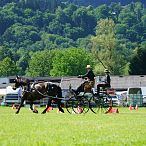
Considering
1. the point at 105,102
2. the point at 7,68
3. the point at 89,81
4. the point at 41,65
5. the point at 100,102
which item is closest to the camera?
the point at 89,81

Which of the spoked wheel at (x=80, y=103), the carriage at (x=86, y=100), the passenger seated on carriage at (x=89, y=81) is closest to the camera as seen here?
the passenger seated on carriage at (x=89, y=81)

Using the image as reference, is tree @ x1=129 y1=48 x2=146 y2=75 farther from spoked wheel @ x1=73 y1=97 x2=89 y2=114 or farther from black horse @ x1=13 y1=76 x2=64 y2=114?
spoked wheel @ x1=73 y1=97 x2=89 y2=114

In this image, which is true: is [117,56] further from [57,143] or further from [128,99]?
[57,143]

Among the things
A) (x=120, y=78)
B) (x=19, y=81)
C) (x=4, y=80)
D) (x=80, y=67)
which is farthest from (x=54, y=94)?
(x=80, y=67)

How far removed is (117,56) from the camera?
101562 mm

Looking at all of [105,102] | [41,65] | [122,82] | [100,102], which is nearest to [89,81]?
[100,102]

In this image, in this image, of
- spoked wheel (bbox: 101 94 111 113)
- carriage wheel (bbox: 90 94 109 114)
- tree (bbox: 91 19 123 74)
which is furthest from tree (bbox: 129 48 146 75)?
carriage wheel (bbox: 90 94 109 114)

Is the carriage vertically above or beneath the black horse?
beneath

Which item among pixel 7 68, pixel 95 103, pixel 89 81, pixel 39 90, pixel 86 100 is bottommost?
pixel 7 68

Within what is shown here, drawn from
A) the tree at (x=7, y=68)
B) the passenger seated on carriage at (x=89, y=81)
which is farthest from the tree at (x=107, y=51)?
the passenger seated on carriage at (x=89, y=81)

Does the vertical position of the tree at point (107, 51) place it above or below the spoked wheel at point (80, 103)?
above

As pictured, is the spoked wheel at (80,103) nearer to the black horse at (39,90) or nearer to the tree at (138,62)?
the black horse at (39,90)

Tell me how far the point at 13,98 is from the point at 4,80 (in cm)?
5797

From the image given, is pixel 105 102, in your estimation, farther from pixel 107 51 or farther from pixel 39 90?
pixel 107 51
